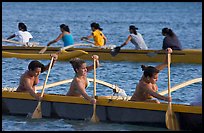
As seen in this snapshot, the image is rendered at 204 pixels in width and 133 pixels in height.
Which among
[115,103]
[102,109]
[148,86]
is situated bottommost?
[102,109]

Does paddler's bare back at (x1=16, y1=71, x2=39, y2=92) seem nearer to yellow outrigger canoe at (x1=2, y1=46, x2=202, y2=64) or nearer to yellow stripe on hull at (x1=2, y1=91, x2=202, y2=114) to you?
yellow stripe on hull at (x1=2, y1=91, x2=202, y2=114)

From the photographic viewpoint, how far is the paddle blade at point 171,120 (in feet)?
49.4

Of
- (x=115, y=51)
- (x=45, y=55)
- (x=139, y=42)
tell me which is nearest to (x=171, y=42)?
(x=139, y=42)

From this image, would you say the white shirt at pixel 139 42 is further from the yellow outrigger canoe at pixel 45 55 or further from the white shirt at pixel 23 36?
the white shirt at pixel 23 36

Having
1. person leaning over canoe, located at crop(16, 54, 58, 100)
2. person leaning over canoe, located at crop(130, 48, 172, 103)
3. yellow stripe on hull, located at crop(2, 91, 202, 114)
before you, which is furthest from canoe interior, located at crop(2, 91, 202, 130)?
person leaning over canoe, located at crop(130, 48, 172, 103)

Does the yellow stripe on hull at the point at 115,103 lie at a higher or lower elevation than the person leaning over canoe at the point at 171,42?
lower

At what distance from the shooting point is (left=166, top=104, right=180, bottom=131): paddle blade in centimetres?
1505

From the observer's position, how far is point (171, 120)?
49.4 feet

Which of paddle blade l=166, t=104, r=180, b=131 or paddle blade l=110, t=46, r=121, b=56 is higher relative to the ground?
paddle blade l=110, t=46, r=121, b=56

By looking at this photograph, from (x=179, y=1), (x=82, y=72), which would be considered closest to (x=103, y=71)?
(x=82, y=72)

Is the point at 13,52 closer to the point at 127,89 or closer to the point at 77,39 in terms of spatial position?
the point at 127,89

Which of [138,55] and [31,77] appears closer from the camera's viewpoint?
[31,77]

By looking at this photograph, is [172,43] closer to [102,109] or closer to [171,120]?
[102,109]

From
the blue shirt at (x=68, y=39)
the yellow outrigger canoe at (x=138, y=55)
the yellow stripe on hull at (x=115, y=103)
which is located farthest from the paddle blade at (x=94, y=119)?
the blue shirt at (x=68, y=39)
